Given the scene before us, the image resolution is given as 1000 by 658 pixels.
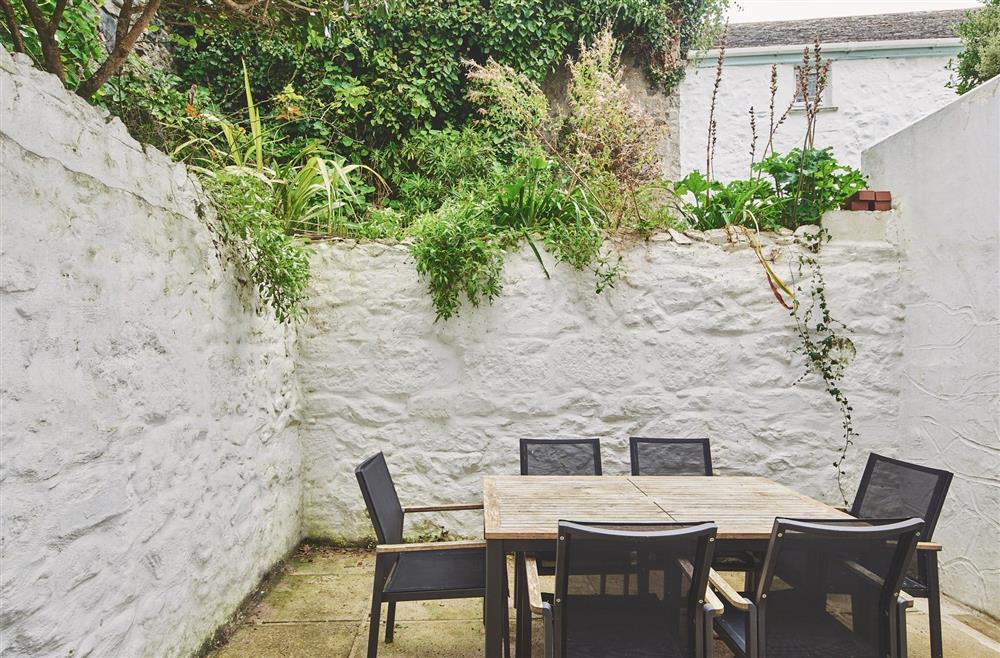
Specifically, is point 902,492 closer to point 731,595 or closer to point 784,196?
point 731,595

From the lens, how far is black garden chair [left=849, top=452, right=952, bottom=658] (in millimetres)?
2299

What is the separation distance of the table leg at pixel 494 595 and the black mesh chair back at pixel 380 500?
1.52 feet

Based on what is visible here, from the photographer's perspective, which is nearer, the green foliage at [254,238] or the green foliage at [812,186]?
the green foliage at [254,238]

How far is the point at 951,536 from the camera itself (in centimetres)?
350

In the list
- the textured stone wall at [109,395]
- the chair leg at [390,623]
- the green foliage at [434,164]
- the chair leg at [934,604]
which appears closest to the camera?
the textured stone wall at [109,395]

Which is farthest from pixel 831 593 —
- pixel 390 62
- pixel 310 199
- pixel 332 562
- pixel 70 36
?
pixel 390 62

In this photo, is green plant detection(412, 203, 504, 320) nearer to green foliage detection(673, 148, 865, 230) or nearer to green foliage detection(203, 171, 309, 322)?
green foliage detection(203, 171, 309, 322)

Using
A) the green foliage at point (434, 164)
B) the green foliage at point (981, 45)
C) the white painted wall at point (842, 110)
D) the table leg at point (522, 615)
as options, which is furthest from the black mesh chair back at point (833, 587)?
the white painted wall at point (842, 110)

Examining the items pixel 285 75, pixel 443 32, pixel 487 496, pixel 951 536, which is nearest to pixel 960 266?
pixel 951 536

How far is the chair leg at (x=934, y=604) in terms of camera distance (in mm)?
2281

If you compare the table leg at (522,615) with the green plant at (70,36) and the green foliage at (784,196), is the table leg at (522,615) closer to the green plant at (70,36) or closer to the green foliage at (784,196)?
the green plant at (70,36)

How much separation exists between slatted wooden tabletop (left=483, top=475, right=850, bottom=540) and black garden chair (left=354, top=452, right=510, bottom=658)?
249 millimetres

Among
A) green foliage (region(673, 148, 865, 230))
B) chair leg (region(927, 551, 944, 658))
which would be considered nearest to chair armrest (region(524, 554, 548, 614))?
chair leg (region(927, 551, 944, 658))

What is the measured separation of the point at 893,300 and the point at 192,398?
13.3 feet
